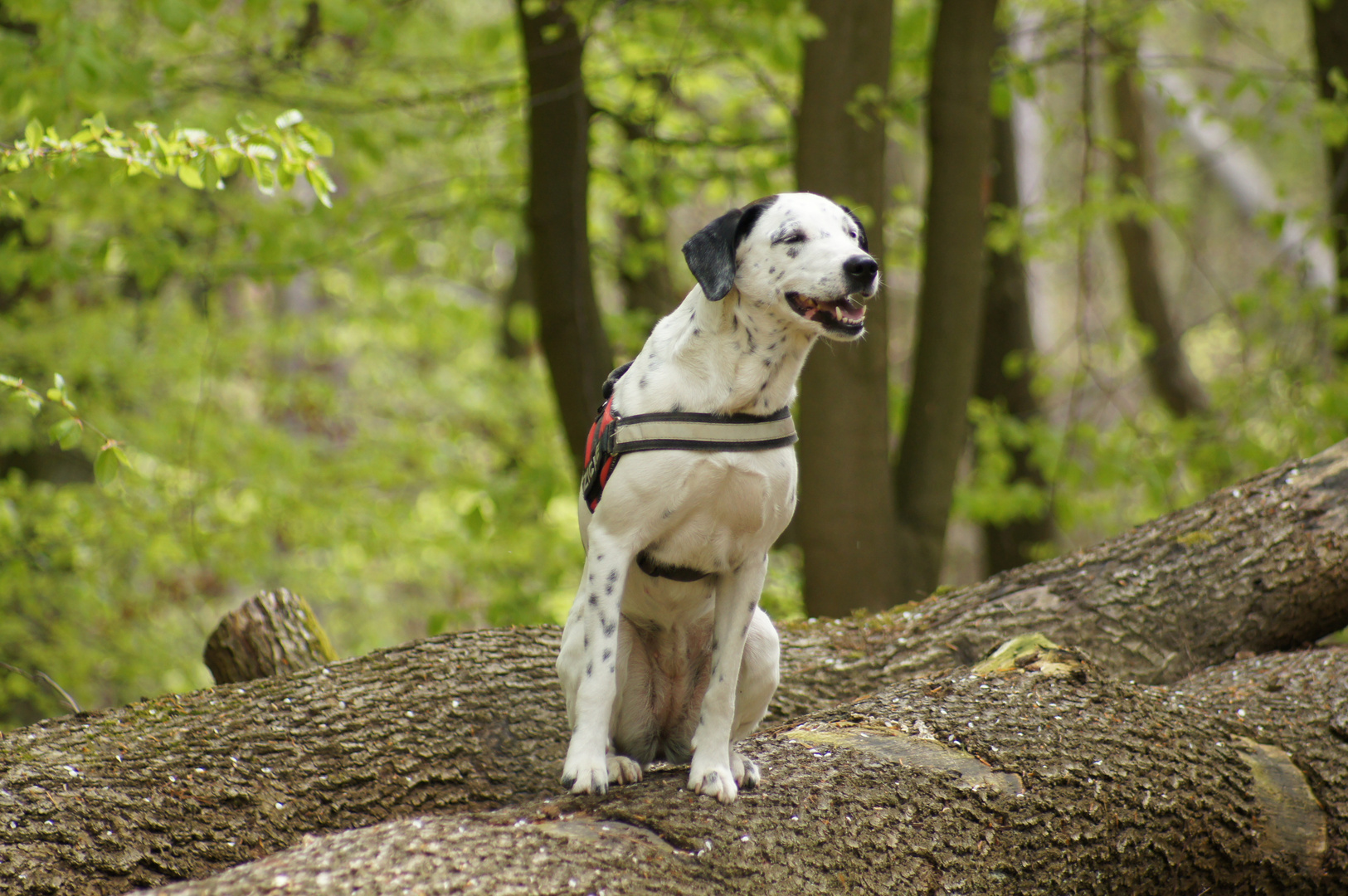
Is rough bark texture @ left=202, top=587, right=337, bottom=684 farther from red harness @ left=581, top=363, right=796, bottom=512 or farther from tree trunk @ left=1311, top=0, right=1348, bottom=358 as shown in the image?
tree trunk @ left=1311, top=0, right=1348, bottom=358

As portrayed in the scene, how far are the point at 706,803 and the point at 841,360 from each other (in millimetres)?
3307

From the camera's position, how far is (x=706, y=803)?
2791 millimetres

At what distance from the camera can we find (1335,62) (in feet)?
25.1

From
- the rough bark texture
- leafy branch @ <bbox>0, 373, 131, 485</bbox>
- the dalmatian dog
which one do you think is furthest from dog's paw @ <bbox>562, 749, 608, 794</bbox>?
the rough bark texture

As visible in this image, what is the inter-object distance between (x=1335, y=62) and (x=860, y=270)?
704 centimetres

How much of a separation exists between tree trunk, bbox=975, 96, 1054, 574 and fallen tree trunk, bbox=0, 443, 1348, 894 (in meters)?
3.66

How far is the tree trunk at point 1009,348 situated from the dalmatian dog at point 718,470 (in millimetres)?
5872

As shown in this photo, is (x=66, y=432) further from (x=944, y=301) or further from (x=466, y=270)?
(x=466, y=270)

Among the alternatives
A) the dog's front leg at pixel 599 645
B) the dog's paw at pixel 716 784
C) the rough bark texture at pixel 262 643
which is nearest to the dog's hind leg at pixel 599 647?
the dog's front leg at pixel 599 645

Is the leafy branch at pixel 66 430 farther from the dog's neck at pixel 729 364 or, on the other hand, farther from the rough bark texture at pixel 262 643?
the dog's neck at pixel 729 364

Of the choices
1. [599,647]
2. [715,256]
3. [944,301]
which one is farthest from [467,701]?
[944,301]

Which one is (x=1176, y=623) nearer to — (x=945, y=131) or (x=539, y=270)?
(x=945, y=131)

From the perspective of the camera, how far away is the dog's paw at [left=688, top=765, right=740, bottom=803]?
281 centimetres

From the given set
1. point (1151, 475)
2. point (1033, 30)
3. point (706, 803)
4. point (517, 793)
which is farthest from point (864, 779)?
point (1033, 30)
